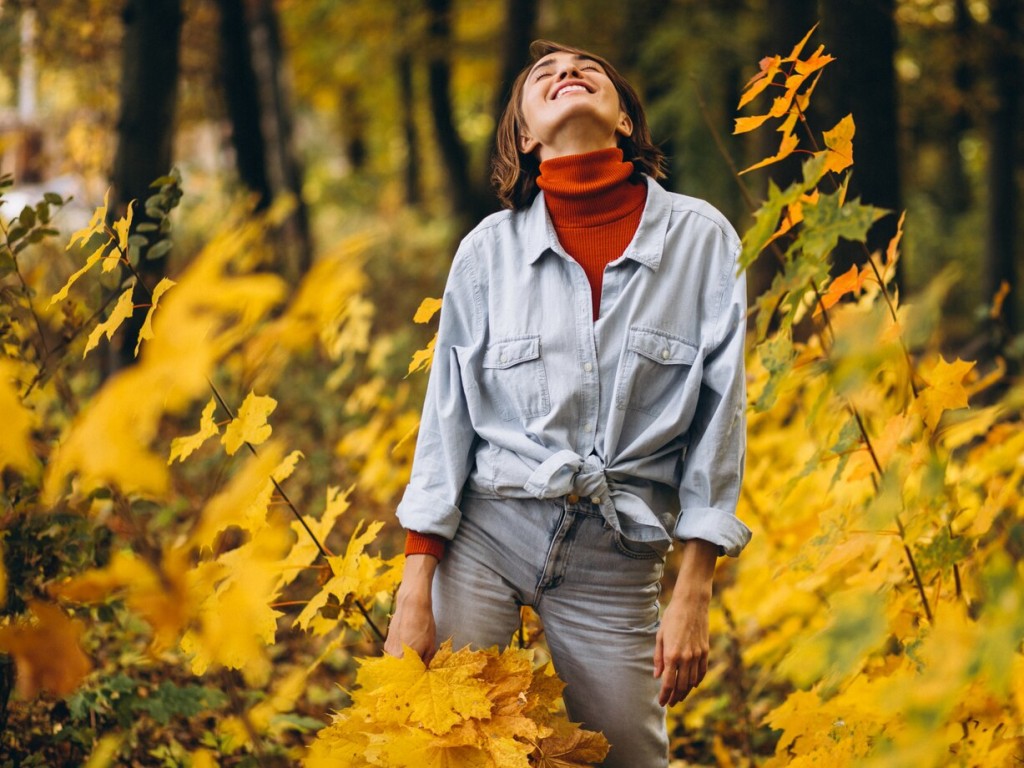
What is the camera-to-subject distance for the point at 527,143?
2092mm

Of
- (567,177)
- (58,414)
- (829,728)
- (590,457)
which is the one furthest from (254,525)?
(58,414)

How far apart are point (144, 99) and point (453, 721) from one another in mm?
3736

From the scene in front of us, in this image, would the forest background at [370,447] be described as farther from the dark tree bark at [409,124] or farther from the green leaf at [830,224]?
the dark tree bark at [409,124]

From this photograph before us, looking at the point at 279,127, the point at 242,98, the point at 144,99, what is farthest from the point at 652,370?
the point at 279,127

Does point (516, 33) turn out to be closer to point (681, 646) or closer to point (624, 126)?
point (624, 126)

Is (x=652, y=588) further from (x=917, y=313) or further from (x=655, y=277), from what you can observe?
(x=917, y=313)

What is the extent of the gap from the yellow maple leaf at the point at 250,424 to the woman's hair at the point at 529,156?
2.34ft

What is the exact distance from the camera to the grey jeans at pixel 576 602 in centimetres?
185

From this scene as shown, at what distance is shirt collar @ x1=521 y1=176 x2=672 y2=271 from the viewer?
1884 millimetres

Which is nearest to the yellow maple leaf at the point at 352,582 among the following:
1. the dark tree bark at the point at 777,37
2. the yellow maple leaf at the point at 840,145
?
the yellow maple leaf at the point at 840,145

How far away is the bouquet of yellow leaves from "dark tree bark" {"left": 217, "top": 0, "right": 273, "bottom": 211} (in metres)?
7.37

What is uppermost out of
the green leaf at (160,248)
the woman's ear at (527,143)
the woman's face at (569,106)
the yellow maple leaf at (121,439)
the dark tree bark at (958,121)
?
the woman's face at (569,106)

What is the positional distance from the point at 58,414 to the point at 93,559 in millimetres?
3568

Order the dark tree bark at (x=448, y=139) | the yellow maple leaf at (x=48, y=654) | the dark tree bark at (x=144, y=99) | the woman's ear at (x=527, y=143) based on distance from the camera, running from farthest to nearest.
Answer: the dark tree bark at (x=448, y=139), the dark tree bark at (x=144, y=99), the woman's ear at (x=527, y=143), the yellow maple leaf at (x=48, y=654)
